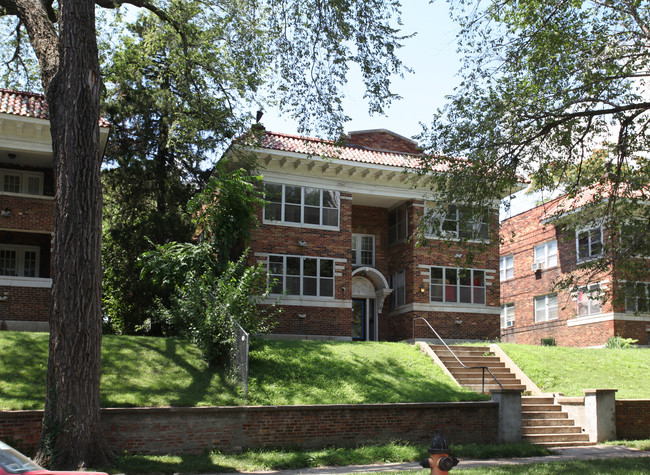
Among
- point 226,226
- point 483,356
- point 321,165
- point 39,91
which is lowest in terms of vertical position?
point 483,356

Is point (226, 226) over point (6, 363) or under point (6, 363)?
over

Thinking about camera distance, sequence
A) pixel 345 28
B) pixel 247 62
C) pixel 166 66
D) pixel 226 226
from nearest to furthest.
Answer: pixel 345 28 < pixel 247 62 < pixel 226 226 < pixel 166 66

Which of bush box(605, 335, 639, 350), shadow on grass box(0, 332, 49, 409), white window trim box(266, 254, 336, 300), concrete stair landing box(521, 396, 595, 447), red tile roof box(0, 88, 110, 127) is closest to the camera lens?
shadow on grass box(0, 332, 49, 409)

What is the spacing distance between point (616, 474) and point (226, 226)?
13269 millimetres

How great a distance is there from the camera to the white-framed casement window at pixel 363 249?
95.1 feet

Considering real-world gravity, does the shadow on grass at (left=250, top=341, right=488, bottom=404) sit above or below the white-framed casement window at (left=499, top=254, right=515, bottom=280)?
below

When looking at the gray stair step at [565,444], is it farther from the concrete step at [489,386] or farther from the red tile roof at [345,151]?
the red tile roof at [345,151]

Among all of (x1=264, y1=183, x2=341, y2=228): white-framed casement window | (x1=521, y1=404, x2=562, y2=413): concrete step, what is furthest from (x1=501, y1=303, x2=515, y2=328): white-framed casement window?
(x1=521, y1=404, x2=562, y2=413): concrete step

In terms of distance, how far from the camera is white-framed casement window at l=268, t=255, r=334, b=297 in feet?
82.9

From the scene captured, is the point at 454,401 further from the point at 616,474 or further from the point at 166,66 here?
the point at 166,66

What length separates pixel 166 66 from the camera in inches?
977

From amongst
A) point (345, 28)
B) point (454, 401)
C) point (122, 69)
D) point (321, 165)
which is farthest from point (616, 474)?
point (122, 69)

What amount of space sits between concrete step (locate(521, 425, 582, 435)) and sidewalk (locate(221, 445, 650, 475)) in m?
0.88

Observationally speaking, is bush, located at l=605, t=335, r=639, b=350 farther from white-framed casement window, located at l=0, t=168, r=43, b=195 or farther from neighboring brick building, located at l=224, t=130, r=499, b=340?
white-framed casement window, located at l=0, t=168, r=43, b=195
